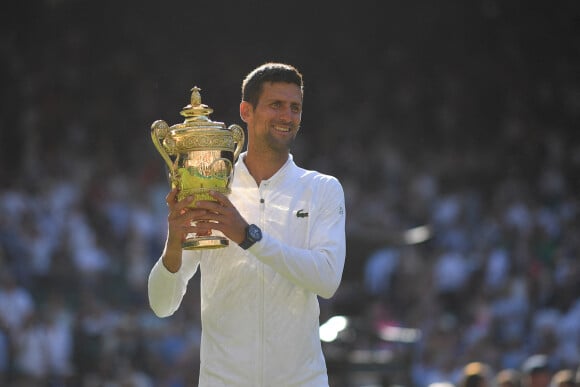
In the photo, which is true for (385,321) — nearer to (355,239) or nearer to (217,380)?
(355,239)

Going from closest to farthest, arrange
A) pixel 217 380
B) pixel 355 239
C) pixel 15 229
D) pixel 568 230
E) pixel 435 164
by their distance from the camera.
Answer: pixel 217 380 < pixel 355 239 < pixel 15 229 < pixel 568 230 < pixel 435 164

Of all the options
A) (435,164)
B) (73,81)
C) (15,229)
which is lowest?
(15,229)

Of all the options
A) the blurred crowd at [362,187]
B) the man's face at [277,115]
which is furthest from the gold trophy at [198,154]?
the blurred crowd at [362,187]

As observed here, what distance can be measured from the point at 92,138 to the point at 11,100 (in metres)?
1.10

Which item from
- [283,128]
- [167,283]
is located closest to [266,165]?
[283,128]

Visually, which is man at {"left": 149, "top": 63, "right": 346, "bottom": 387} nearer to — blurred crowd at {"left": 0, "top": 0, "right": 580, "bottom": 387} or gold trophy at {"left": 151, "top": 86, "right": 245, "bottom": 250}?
gold trophy at {"left": 151, "top": 86, "right": 245, "bottom": 250}

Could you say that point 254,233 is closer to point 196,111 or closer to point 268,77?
point 196,111

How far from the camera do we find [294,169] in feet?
16.2

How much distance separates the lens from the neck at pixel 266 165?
16.1ft

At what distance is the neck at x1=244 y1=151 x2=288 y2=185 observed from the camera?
193 inches

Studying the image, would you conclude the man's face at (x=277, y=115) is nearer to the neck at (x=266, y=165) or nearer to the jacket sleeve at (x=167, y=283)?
the neck at (x=266, y=165)

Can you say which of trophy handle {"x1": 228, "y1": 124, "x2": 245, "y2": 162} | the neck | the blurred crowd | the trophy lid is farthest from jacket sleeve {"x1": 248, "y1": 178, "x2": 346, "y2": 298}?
the blurred crowd

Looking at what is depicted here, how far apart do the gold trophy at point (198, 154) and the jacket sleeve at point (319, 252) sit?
0.67ft

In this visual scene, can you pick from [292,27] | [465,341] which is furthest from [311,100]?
[465,341]
